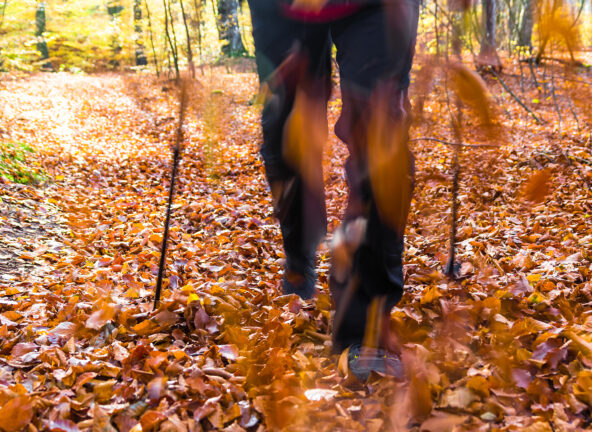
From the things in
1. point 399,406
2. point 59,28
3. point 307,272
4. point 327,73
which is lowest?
point 399,406

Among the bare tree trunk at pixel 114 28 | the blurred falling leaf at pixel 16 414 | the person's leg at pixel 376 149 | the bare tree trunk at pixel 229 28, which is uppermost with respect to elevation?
the bare tree trunk at pixel 114 28

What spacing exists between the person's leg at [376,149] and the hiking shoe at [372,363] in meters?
0.04

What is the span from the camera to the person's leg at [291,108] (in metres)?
1.67

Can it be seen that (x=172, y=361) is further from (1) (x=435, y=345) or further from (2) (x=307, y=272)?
(1) (x=435, y=345)

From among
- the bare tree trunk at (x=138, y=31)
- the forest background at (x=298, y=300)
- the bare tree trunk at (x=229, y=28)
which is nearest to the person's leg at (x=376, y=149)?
the forest background at (x=298, y=300)

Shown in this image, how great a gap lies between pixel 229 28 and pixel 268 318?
14.4m

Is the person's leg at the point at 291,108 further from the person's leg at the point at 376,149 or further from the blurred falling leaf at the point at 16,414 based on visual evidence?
the blurred falling leaf at the point at 16,414

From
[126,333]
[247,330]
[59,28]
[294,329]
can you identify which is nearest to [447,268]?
[294,329]

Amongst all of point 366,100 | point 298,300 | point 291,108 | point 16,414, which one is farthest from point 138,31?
point 16,414

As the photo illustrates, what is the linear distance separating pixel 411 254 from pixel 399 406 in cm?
151

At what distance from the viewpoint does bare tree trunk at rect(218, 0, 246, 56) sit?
13710mm

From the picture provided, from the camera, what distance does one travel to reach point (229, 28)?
14633mm

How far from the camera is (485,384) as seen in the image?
4.35ft

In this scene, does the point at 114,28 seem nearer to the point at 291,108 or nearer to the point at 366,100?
the point at 291,108
